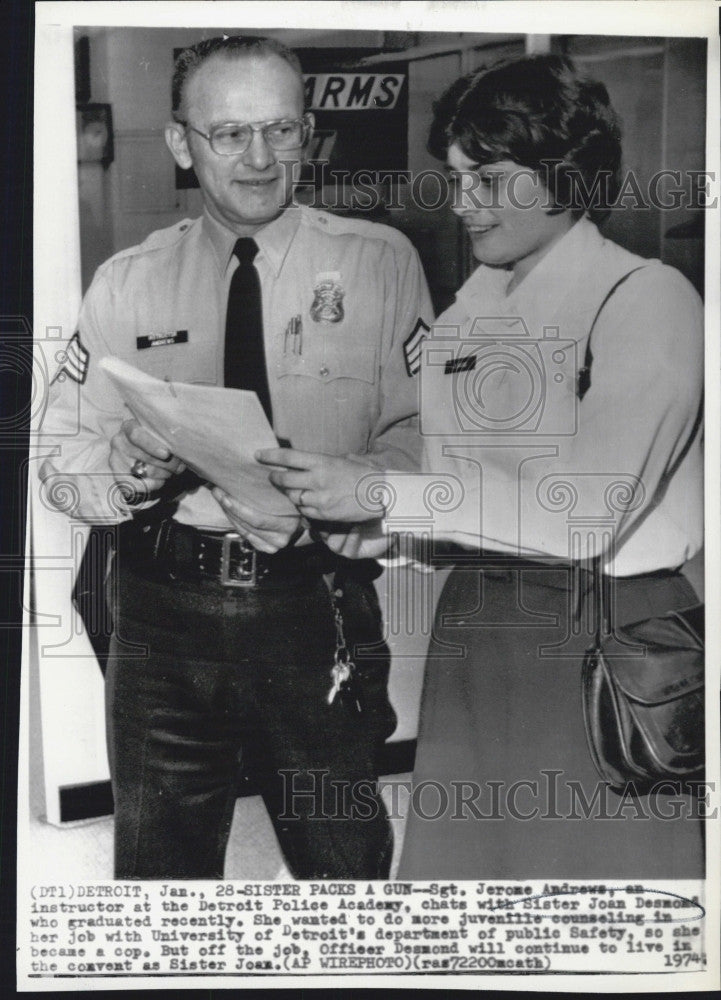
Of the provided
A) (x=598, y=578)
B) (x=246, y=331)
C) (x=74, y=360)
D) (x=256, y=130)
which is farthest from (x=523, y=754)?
(x=256, y=130)

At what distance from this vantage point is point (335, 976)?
2.21 meters

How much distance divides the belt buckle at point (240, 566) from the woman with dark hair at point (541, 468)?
376 millimetres

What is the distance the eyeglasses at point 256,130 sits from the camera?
2127 millimetres

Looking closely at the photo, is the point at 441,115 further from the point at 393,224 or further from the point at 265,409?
the point at 265,409

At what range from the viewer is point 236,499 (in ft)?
7.08

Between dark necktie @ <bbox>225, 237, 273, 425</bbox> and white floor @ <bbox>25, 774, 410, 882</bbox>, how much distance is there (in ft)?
2.58

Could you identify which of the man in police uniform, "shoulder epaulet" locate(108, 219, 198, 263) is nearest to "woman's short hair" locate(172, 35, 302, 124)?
the man in police uniform

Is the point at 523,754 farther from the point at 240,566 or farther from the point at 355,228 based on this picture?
the point at 355,228

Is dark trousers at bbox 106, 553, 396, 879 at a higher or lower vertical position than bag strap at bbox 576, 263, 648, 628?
lower

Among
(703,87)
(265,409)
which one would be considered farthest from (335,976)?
(703,87)

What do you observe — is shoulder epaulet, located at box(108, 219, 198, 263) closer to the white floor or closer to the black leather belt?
the black leather belt

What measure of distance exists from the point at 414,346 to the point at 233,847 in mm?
1056

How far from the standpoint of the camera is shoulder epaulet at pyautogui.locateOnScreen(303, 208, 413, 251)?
2.16 m

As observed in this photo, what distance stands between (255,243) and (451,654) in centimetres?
89
